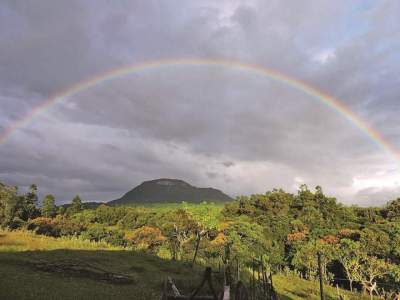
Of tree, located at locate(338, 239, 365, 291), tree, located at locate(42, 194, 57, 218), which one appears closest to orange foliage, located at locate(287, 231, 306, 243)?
tree, located at locate(338, 239, 365, 291)

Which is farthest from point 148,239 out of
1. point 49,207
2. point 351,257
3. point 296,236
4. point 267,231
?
point 351,257

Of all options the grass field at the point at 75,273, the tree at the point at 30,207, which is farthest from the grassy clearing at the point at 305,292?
the tree at the point at 30,207

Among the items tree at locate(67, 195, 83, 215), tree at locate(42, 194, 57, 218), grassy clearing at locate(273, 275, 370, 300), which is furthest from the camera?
tree at locate(67, 195, 83, 215)

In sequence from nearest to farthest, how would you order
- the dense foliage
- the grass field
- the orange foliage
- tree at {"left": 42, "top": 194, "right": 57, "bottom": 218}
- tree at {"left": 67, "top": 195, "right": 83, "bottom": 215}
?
1. the grass field
2. the dense foliage
3. the orange foliage
4. tree at {"left": 42, "top": 194, "right": 57, "bottom": 218}
5. tree at {"left": 67, "top": 195, "right": 83, "bottom": 215}

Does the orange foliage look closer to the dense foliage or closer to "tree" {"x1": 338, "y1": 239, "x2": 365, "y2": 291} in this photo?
the dense foliage

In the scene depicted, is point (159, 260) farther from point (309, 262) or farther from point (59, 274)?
point (309, 262)

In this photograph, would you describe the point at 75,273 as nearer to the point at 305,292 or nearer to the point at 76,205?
the point at 305,292

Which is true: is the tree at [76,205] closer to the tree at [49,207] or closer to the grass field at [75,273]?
the tree at [49,207]

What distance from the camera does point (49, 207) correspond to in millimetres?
84375

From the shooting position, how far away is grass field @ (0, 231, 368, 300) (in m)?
18.9

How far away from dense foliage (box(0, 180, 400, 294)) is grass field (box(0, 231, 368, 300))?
452 inches

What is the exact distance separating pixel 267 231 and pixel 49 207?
169ft

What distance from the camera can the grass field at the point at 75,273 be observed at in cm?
1894

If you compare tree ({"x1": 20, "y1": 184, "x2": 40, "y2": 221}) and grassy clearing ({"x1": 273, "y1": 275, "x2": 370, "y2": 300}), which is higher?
tree ({"x1": 20, "y1": 184, "x2": 40, "y2": 221})
